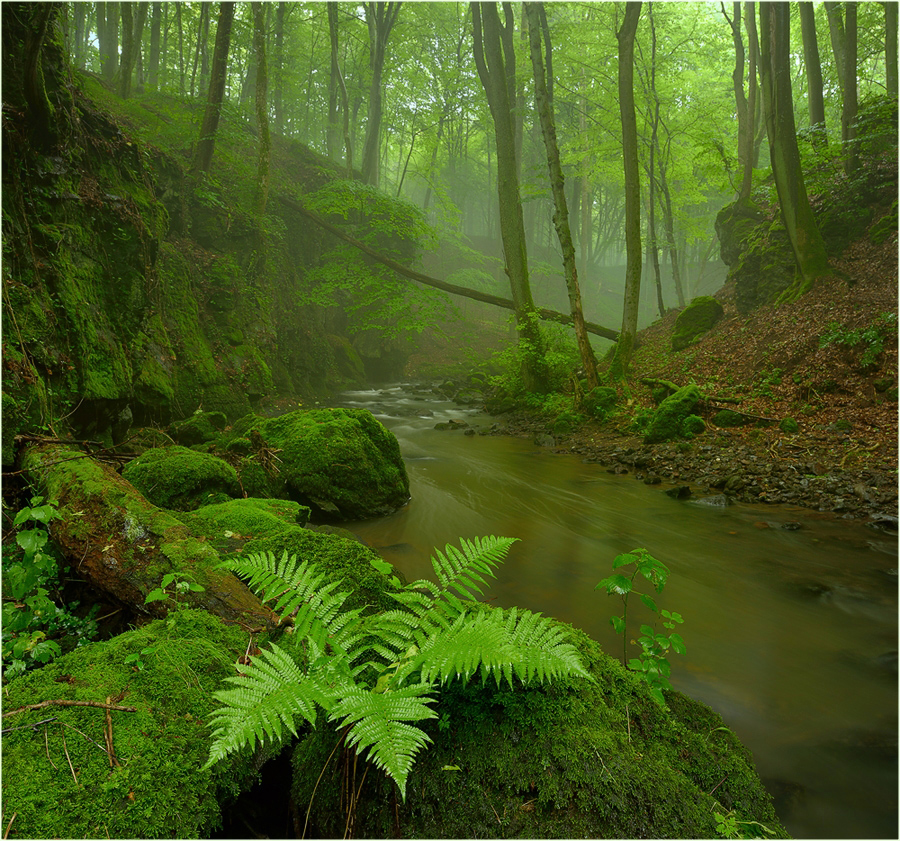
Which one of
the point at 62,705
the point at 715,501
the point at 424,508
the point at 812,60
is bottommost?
the point at 424,508

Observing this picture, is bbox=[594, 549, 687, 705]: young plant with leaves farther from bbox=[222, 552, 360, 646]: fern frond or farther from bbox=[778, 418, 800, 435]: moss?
bbox=[778, 418, 800, 435]: moss

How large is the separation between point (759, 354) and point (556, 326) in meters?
5.38

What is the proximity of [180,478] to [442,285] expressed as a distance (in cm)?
1239

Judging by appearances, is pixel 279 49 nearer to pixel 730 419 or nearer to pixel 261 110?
pixel 261 110

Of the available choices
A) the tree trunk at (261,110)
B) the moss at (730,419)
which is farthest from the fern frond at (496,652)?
the tree trunk at (261,110)

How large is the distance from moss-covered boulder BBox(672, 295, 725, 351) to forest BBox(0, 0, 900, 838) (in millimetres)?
155

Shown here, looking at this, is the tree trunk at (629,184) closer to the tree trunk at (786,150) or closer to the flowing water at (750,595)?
the tree trunk at (786,150)

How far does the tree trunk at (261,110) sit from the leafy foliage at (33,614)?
13895 millimetres

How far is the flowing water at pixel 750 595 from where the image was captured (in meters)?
2.63

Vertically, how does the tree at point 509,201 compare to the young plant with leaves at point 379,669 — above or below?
above

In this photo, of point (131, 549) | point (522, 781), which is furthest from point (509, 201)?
point (522, 781)

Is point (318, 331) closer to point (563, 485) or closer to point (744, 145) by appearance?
point (563, 485)

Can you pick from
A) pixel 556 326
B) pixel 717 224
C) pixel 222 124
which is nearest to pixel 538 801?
pixel 556 326

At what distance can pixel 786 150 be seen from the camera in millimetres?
10609
